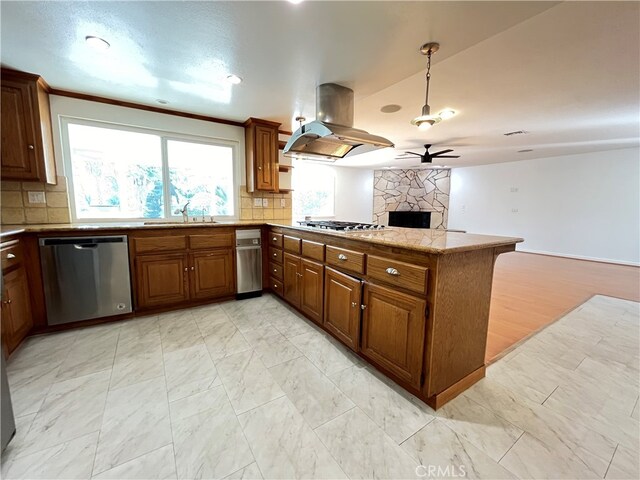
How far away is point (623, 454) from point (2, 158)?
4645 millimetres

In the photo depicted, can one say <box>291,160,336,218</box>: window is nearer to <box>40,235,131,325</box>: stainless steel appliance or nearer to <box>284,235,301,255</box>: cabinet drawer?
<box>284,235,301,255</box>: cabinet drawer

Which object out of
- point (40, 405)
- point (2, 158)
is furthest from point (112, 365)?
point (2, 158)

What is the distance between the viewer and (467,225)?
307 inches

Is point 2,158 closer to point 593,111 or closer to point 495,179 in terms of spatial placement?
point 593,111

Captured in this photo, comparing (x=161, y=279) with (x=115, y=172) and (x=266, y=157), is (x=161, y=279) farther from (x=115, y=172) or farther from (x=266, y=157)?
(x=266, y=157)

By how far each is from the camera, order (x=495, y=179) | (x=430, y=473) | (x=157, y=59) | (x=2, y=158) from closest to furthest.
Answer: (x=430, y=473) < (x=157, y=59) < (x=2, y=158) < (x=495, y=179)

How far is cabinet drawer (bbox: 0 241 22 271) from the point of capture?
6.05 ft

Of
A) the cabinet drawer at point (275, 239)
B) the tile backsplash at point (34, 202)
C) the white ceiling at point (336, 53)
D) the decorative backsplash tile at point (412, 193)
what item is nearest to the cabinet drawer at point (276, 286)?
the cabinet drawer at point (275, 239)

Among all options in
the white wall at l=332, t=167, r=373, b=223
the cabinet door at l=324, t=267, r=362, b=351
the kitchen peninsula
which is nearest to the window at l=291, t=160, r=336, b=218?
the white wall at l=332, t=167, r=373, b=223

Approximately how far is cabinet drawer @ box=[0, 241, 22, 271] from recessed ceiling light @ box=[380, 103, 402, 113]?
3754 mm

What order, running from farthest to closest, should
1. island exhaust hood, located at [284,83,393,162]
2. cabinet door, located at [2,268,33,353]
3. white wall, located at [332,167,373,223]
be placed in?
white wall, located at [332,167,373,223]
island exhaust hood, located at [284,83,393,162]
cabinet door, located at [2,268,33,353]

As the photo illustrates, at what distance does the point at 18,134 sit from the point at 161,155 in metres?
1.15

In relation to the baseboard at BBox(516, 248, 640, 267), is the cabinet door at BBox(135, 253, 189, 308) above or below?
above

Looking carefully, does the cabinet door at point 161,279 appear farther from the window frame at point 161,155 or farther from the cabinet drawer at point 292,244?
the cabinet drawer at point 292,244
